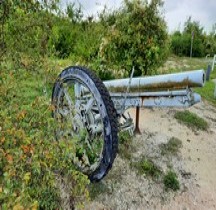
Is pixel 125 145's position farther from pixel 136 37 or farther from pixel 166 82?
pixel 136 37

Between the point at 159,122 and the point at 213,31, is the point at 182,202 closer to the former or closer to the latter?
the point at 159,122

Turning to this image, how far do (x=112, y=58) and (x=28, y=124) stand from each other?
5681 mm

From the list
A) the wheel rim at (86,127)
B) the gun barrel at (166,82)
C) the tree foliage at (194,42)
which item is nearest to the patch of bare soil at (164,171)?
the wheel rim at (86,127)

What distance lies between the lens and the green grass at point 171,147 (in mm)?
5275

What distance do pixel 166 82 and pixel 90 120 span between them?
112 cm

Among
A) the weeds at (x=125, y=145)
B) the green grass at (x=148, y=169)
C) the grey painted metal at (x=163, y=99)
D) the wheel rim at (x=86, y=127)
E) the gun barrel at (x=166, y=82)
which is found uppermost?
the gun barrel at (x=166, y=82)

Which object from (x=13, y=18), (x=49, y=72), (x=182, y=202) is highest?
(x=13, y=18)

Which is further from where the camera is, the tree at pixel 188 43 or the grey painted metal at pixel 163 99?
the tree at pixel 188 43

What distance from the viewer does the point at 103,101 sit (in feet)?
10.2

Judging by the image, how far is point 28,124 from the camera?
6.96 ft

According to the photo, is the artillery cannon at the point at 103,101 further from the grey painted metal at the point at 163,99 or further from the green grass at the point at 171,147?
the green grass at the point at 171,147

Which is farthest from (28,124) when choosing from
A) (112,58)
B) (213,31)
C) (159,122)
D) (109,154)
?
(213,31)

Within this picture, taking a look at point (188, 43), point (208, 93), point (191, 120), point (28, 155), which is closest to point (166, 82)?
point (28, 155)

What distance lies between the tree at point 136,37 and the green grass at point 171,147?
2.47m
